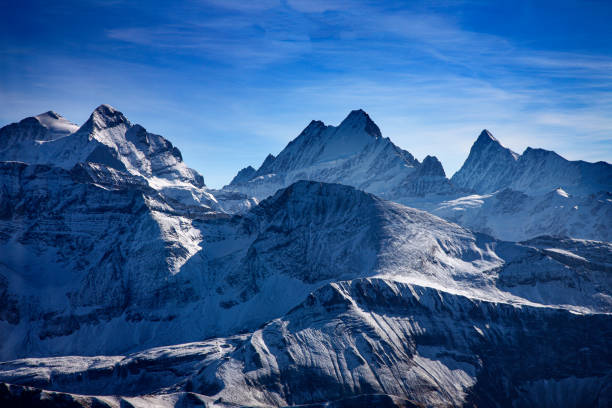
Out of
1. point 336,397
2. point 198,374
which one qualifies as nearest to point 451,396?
point 336,397

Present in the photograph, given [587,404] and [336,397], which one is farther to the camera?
[587,404]

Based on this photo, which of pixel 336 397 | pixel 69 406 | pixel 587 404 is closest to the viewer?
pixel 69 406

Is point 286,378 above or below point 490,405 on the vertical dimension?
above

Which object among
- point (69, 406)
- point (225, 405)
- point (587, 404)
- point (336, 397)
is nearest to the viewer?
point (69, 406)

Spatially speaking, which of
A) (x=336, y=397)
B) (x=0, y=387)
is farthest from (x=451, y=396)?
(x=0, y=387)

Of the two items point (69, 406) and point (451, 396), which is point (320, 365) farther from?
point (69, 406)

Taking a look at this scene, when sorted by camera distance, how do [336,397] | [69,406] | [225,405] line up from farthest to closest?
[336,397] → [225,405] → [69,406]

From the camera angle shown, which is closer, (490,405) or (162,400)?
(162,400)

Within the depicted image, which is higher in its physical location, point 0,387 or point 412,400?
point 0,387

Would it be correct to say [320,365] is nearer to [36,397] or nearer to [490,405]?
[490,405]
